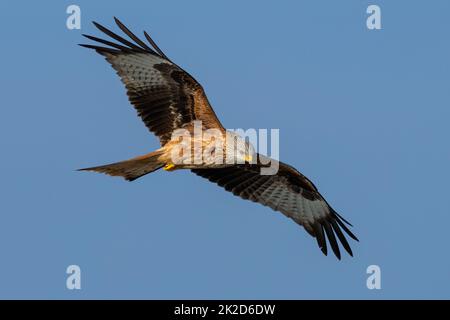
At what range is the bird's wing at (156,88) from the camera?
1143 cm

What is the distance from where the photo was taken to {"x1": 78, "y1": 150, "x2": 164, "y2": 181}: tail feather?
11.0 metres

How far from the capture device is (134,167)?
36.7ft

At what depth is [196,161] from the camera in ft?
37.1

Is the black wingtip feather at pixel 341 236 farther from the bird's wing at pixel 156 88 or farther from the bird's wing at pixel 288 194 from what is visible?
the bird's wing at pixel 156 88

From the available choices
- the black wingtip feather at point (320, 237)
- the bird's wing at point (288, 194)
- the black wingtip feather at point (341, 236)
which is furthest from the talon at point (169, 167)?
the black wingtip feather at point (341, 236)

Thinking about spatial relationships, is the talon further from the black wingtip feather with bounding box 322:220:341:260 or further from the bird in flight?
the black wingtip feather with bounding box 322:220:341:260

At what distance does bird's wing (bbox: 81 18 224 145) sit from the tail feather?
0.32 meters

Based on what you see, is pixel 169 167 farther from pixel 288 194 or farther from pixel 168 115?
pixel 288 194

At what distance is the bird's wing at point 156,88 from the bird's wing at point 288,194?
104 cm
